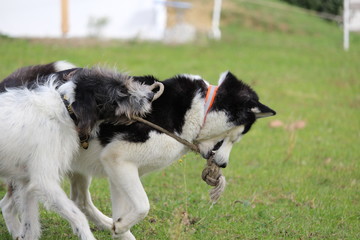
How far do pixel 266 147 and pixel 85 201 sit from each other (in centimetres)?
422

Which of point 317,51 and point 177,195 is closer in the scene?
point 177,195

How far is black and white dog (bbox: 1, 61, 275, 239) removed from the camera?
4.63 m

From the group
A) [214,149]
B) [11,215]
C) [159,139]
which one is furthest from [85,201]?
[214,149]

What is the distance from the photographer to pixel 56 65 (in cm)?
530

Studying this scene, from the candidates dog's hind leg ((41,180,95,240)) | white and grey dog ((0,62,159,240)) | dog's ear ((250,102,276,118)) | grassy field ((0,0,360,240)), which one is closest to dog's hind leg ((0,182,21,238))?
grassy field ((0,0,360,240))

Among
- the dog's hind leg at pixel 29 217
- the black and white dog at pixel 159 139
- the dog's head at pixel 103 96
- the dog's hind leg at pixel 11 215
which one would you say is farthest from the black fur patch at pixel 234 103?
the dog's hind leg at pixel 11 215

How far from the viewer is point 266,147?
29.5ft

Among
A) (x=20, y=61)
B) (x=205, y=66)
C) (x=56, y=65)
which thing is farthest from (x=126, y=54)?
(x=56, y=65)

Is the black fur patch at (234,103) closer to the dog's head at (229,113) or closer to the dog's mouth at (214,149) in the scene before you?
the dog's head at (229,113)

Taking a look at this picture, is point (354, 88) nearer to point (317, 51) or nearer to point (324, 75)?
point (324, 75)

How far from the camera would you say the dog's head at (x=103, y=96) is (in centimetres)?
442

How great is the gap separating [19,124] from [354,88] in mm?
11077

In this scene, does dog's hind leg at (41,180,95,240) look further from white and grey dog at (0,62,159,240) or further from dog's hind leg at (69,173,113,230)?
dog's hind leg at (69,173,113,230)

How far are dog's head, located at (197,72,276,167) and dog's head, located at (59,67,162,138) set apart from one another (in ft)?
2.01
